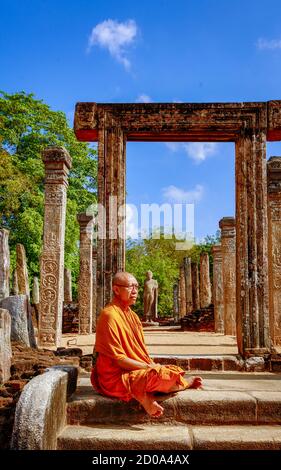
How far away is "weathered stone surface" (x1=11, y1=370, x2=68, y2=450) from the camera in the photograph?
138 inches

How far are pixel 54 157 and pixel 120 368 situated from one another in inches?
279

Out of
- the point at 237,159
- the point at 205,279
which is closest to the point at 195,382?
the point at 237,159

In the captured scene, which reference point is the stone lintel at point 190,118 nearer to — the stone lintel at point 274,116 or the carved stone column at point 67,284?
the stone lintel at point 274,116

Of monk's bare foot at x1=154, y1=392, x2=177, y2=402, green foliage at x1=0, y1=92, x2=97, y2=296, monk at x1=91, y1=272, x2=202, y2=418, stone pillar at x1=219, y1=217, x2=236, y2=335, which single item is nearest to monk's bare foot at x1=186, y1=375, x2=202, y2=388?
monk at x1=91, y1=272, x2=202, y2=418

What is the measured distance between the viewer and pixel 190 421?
4230 mm

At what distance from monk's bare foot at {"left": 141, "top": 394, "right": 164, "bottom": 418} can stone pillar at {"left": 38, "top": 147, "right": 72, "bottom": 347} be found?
6.55 m

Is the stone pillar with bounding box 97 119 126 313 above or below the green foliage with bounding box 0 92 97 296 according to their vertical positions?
below

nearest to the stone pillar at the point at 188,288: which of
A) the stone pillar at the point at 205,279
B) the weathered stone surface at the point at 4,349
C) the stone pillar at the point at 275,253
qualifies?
the stone pillar at the point at 205,279

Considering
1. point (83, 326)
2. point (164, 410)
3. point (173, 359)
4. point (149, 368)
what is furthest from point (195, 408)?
point (83, 326)

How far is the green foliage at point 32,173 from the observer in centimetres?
2114

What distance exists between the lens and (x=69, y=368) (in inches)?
186

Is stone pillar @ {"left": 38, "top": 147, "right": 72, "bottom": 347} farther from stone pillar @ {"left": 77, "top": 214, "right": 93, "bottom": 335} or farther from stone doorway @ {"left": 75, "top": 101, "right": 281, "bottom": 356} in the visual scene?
stone pillar @ {"left": 77, "top": 214, "right": 93, "bottom": 335}

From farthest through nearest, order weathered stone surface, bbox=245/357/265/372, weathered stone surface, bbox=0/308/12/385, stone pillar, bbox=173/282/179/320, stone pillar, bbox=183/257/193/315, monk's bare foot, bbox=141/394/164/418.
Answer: stone pillar, bbox=173/282/179/320 → stone pillar, bbox=183/257/193/315 → weathered stone surface, bbox=245/357/265/372 → weathered stone surface, bbox=0/308/12/385 → monk's bare foot, bbox=141/394/164/418

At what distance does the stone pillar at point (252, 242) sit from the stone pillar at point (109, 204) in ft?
5.82
